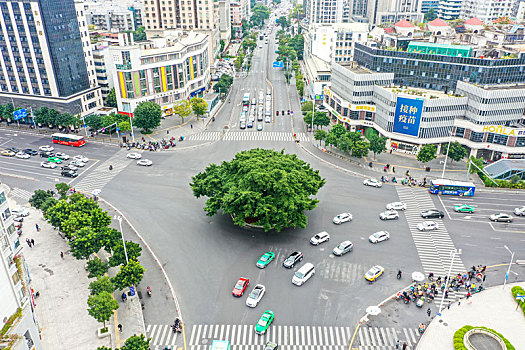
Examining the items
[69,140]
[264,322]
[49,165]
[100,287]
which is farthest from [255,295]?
[69,140]

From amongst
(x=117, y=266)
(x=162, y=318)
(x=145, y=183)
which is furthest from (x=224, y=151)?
(x=162, y=318)

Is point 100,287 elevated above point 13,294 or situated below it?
below

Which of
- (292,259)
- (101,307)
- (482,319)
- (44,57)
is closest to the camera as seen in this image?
(101,307)

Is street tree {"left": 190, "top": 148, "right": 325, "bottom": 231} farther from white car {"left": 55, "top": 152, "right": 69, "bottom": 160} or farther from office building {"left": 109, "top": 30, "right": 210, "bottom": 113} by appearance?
office building {"left": 109, "top": 30, "right": 210, "bottom": 113}

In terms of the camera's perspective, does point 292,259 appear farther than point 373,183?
No

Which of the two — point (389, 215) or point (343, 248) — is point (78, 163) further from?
point (389, 215)

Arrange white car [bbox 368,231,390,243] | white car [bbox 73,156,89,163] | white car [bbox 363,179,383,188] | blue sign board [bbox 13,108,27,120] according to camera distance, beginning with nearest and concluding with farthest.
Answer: white car [bbox 368,231,390,243] → white car [bbox 363,179,383,188] → white car [bbox 73,156,89,163] → blue sign board [bbox 13,108,27,120]

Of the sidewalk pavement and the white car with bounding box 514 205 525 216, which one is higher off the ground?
the white car with bounding box 514 205 525 216

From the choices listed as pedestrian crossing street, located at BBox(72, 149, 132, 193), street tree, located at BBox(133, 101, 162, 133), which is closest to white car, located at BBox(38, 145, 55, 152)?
pedestrian crossing street, located at BBox(72, 149, 132, 193)
